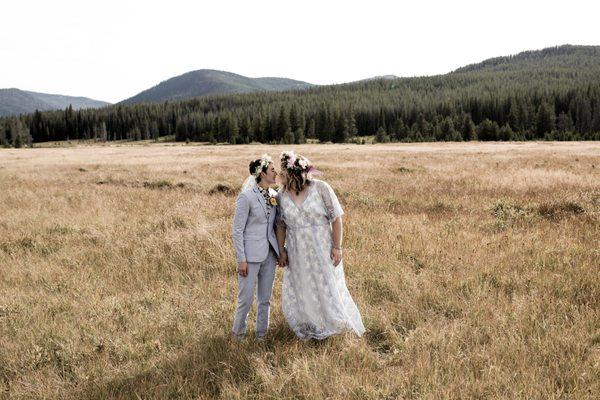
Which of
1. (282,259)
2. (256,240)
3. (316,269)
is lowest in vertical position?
(316,269)

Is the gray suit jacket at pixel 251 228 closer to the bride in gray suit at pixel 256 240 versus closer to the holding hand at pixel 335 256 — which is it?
the bride in gray suit at pixel 256 240

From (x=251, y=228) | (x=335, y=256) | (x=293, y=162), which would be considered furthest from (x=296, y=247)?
(x=293, y=162)

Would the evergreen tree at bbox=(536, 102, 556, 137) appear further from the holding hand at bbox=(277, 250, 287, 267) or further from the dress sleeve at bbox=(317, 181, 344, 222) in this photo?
the holding hand at bbox=(277, 250, 287, 267)

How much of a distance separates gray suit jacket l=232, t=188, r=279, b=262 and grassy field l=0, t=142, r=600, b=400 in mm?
1037

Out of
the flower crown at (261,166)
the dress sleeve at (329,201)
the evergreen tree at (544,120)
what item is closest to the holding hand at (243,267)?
the flower crown at (261,166)

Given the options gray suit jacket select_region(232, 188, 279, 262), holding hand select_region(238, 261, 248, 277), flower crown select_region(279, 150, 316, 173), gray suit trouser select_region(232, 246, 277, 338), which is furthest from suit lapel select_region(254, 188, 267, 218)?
holding hand select_region(238, 261, 248, 277)

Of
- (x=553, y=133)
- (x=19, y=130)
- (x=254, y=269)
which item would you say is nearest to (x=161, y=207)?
(x=254, y=269)

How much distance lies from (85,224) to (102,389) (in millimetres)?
8130

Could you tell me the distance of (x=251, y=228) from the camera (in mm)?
5086

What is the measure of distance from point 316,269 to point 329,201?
839 mm

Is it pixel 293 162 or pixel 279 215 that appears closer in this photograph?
pixel 293 162

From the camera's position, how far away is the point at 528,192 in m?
14.8

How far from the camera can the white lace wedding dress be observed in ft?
16.6

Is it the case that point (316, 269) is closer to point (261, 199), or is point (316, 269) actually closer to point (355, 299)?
point (261, 199)
